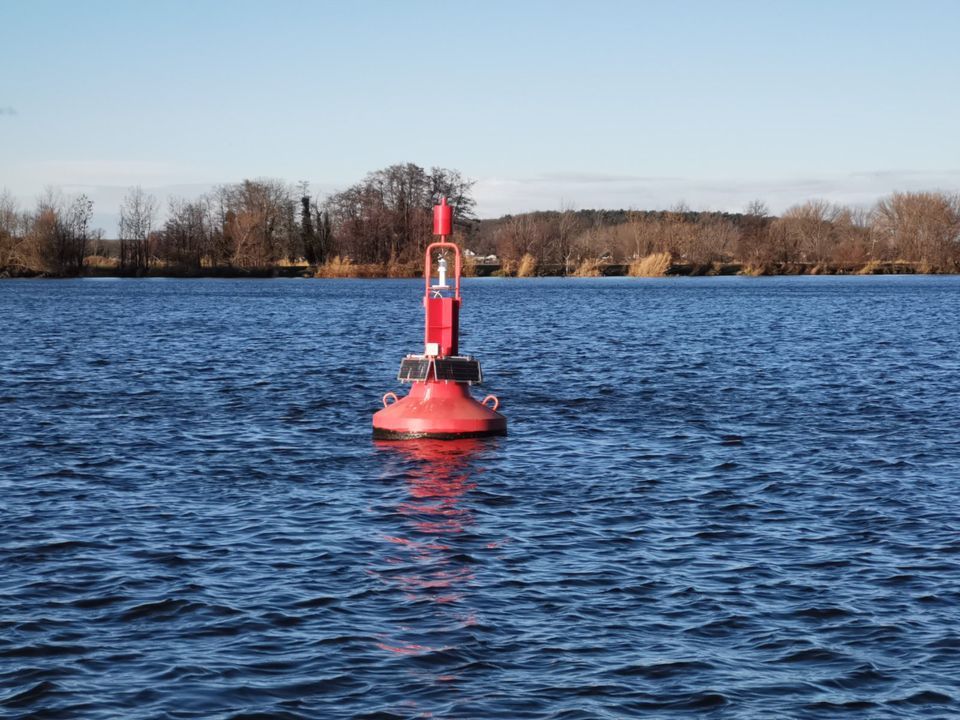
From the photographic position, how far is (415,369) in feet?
60.2

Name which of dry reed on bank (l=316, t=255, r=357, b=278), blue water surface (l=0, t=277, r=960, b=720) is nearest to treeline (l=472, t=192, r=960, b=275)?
dry reed on bank (l=316, t=255, r=357, b=278)

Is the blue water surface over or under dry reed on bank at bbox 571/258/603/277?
under

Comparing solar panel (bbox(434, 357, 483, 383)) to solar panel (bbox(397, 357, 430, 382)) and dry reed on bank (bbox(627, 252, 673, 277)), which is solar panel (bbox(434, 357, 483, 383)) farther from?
dry reed on bank (bbox(627, 252, 673, 277))

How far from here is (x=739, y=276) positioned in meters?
152

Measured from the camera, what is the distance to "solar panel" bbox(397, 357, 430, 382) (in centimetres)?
1822

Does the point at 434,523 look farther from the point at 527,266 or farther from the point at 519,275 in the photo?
the point at 519,275

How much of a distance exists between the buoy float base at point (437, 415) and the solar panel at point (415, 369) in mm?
182

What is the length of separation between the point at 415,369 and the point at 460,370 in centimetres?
66

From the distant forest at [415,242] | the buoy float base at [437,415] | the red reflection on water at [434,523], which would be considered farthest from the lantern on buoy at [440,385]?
the distant forest at [415,242]

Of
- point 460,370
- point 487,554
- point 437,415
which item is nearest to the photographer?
point 487,554

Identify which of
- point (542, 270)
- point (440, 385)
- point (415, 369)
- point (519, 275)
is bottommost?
point (440, 385)

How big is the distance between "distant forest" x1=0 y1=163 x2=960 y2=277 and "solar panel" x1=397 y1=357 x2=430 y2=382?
110299mm

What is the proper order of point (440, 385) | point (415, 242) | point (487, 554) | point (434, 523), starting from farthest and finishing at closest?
point (415, 242), point (440, 385), point (434, 523), point (487, 554)

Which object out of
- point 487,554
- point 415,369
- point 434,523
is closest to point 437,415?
point 415,369
